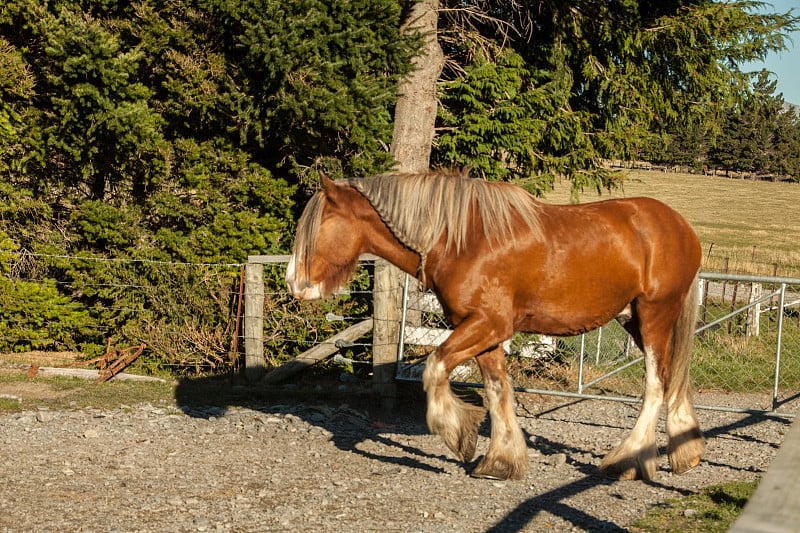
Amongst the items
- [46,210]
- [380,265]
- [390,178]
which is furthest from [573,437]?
[46,210]

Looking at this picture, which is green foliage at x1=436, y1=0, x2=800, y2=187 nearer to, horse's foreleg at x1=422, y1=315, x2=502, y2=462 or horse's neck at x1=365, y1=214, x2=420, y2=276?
horse's neck at x1=365, y1=214, x2=420, y2=276

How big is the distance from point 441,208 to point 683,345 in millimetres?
2341

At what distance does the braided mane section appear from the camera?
6000 millimetres

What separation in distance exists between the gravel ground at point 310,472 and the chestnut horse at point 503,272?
47 cm

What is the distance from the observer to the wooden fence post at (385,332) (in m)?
8.97

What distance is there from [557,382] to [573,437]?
2131 mm

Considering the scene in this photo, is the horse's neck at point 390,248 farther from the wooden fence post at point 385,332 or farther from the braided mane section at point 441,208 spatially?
the wooden fence post at point 385,332

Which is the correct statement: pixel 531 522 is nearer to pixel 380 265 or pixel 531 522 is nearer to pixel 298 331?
pixel 380 265

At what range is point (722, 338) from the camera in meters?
13.4

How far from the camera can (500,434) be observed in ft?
20.3

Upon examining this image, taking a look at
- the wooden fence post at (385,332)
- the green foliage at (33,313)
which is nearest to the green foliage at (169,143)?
the green foliage at (33,313)

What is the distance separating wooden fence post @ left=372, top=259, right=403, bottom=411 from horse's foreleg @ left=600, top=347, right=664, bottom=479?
3126 millimetres

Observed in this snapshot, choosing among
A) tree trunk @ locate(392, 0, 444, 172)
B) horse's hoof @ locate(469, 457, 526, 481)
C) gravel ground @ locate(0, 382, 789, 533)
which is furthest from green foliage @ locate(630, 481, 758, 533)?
tree trunk @ locate(392, 0, 444, 172)

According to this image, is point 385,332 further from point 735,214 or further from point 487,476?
point 735,214
